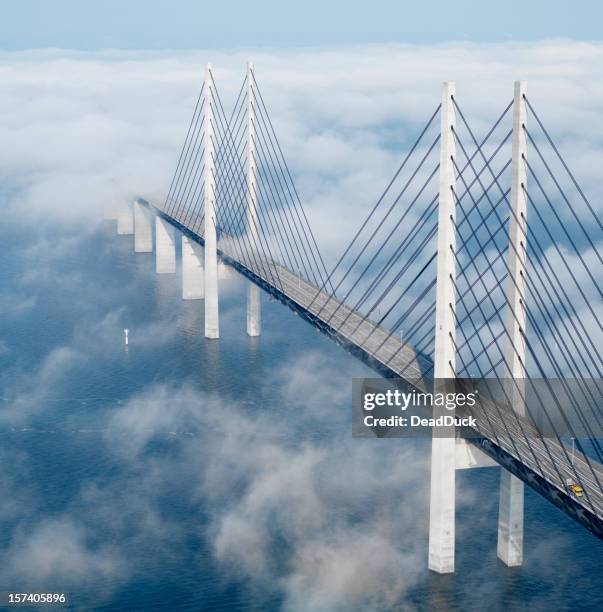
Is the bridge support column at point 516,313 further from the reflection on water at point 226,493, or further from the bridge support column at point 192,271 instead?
the bridge support column at point 192,271

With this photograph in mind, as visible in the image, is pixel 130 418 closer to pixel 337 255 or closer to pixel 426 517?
pixel 426 517

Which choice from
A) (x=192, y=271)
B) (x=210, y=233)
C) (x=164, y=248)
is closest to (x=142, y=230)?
(x=164, y=248)

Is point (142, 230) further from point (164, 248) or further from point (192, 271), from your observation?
point (192, 271)

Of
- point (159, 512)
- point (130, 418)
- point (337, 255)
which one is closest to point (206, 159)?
point (130, 418)

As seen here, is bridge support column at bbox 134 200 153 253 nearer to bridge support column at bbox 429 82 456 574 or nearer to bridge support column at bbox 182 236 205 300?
bridge support column at bbox 182 236 205 300

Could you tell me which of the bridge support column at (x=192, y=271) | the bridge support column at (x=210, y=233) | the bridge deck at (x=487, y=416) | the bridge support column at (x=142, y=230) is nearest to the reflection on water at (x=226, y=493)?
the bridge support column at (x=210, y=233)
